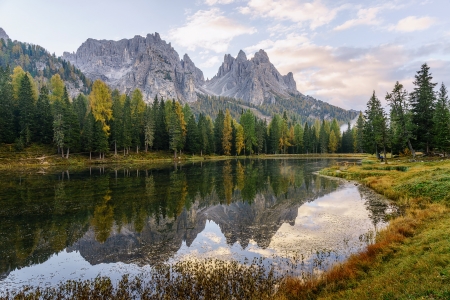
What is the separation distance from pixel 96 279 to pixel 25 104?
90773 mm

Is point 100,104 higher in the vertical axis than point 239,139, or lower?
higher

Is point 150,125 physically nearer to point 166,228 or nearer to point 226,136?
point 226,136

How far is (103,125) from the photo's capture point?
8469 cm

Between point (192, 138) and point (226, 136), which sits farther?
point (226, 136)

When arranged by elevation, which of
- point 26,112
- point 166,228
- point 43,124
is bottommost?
point 166,228

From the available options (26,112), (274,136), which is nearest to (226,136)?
(274,136)

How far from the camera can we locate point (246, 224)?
21906mm

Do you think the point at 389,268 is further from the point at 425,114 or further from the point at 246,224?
the point at 425,114

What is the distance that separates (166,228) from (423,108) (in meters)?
65.4

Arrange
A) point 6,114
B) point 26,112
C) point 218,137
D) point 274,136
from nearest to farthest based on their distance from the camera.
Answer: point 6,114, point 26,112, point 218,137, point 274,136

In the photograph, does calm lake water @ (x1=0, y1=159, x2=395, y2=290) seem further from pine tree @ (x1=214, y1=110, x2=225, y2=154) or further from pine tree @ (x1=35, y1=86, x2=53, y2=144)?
pine tree @ (x1=214, y1=110, x2=225, y2=154)

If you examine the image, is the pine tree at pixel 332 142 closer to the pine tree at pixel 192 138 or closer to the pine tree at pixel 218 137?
the pine tree at pixel 218 137

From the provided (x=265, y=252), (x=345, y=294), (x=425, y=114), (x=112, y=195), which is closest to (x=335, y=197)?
(x=265, y=252)

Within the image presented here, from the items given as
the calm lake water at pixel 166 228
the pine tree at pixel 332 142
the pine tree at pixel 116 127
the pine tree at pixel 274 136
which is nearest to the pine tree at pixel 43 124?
the pine tree at pixel 116 127
